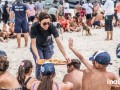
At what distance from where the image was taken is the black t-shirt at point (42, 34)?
6.13 meters

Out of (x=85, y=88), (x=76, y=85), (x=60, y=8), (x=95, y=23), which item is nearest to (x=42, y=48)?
(x=76, y=85)

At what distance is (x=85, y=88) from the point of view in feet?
14.5

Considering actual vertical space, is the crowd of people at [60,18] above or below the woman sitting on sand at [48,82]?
below

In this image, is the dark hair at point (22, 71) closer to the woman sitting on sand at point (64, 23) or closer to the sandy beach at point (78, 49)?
the sandy beach at point (78, 49)

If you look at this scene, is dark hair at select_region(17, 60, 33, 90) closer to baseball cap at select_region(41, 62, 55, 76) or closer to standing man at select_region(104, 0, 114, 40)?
baseball cap at select_region(41, 62, 55, 76)

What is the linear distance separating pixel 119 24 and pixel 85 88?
51.0 feet

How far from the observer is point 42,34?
6211mm

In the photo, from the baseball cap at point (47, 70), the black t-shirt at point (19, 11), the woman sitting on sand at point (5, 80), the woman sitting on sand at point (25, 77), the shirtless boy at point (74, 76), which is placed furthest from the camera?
the black t-shirt at point (19, 11)

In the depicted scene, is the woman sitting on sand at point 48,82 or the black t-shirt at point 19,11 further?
the black t-shirt at point 19,11

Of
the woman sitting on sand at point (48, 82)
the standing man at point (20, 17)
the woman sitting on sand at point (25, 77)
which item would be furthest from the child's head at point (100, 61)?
the standing man at point (20, 17)

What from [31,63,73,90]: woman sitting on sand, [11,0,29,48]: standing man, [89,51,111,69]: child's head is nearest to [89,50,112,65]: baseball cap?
[89,51,111,69]: child's head

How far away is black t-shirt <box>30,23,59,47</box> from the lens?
241 inches

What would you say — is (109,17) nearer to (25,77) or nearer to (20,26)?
(20,26)

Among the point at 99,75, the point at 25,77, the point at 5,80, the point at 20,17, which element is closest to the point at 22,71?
the point at 25,77
